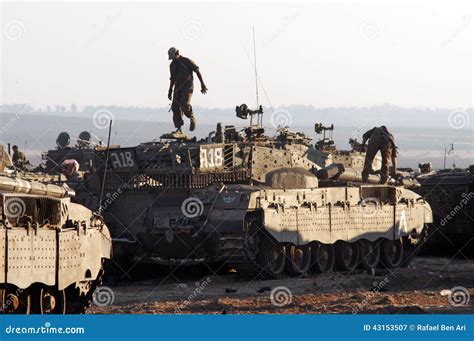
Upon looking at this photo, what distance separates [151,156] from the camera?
32656 mm

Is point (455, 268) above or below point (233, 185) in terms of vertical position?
below

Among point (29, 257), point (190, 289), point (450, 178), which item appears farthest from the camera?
point (450, 178)

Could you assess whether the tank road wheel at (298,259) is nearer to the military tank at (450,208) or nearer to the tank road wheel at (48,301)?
the military tank at (450,208)

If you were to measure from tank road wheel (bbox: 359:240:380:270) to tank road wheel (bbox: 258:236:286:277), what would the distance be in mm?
4179

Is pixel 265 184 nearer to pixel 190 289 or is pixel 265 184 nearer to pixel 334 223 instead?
pixel 334 223

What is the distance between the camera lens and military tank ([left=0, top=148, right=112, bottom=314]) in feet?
71.3

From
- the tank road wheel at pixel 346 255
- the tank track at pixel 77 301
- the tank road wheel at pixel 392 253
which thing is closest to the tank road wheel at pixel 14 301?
the tank track at pixel 77 301

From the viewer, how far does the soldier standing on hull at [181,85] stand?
34281mm

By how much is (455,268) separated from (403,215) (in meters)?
2.26

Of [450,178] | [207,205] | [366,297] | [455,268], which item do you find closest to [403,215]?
[455,268]

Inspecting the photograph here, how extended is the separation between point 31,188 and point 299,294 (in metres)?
6.96

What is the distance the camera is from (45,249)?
74.6 ft

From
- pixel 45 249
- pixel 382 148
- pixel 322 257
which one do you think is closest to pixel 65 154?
pixel 382 148

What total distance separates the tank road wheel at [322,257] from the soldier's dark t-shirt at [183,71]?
4.91 m
